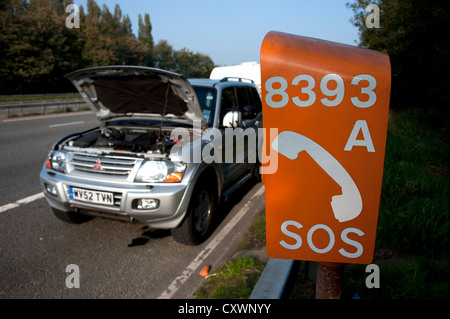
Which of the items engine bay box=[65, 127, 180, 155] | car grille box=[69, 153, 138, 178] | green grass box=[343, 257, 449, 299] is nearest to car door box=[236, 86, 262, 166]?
engine bay box=[65, 127, 180, 155]

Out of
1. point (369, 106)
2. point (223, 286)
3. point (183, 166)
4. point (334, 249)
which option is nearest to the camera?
point (369, 106)

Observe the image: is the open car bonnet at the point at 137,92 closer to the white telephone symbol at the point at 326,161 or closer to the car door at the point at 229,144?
the car door at the point at 229,144

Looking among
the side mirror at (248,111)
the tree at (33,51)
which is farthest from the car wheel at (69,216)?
the tree at (33,51)

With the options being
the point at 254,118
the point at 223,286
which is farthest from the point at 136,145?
the point at 254,118

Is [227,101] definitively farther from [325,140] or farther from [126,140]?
[325,140]

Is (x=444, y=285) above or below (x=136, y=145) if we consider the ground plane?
below

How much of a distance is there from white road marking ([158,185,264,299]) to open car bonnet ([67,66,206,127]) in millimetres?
1356

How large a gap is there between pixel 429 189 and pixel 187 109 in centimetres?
337

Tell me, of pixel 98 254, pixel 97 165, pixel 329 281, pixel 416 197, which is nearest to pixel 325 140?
pixel 329 281

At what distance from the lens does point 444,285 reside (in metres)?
2.51

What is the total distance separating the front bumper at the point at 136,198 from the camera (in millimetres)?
3111

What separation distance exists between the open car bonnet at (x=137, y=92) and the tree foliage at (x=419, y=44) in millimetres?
5328

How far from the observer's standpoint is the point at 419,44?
7.24 m
